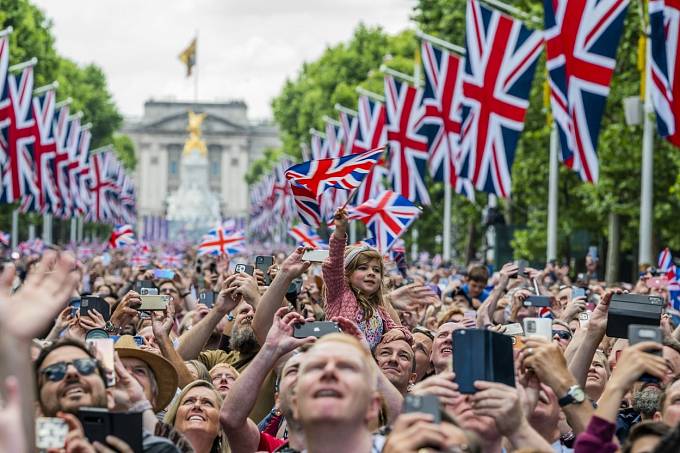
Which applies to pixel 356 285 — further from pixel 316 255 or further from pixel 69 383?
pixel 69 383

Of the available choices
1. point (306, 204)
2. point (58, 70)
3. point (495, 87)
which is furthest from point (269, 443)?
point (58, 70)

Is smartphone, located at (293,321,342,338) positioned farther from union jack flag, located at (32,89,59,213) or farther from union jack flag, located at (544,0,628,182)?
union jack flag, located at (32,89,59,213)

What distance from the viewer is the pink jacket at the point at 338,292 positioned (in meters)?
9.12

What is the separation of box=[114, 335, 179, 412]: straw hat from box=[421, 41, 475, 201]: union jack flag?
18786 millimetres

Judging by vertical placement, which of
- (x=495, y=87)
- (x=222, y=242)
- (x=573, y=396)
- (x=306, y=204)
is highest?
(x=495, y=87)

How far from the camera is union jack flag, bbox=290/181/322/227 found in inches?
466

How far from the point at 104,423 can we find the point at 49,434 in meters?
0.50

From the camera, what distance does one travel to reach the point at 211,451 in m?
7.29

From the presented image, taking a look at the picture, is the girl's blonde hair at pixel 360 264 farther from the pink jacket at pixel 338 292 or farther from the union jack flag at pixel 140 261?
the union jack flag at pixel 140 261

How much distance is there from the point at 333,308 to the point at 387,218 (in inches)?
311

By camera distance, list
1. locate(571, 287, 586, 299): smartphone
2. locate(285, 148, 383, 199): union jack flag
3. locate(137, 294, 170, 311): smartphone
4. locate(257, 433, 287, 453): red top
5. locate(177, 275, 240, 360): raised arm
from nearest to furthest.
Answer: locate(257, 433, 287, 453): red top
locate(177, 275, 240, 360): raised arm
locate(137, 294, 170, 311): smartphone
locate(285, 148, 383, 199): union jack flag
locate(571, 287, 586, 299): smartphone

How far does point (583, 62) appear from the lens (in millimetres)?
18562

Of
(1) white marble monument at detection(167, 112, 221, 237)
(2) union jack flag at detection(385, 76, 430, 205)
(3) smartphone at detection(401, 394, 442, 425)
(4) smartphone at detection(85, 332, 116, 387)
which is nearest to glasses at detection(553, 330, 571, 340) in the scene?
(4) smartphone at detection(85, 332, 116, 387)

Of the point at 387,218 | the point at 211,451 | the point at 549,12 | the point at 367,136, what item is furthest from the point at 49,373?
the point at 367,136
